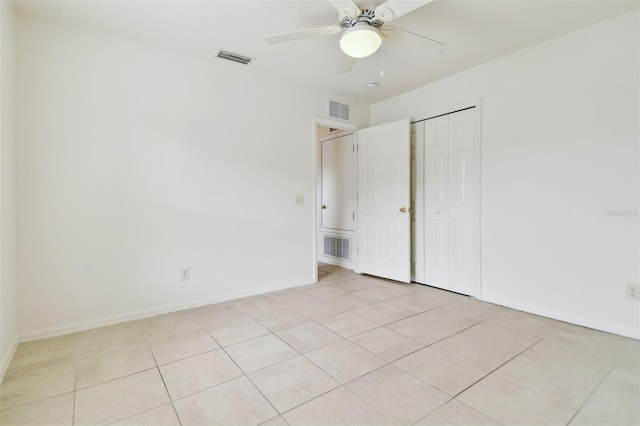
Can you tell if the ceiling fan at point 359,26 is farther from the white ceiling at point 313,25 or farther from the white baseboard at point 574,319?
the white baseboard at point 574,319

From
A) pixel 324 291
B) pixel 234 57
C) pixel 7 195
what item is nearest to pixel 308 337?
pixel 324 291

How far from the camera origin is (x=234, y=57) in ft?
9.81

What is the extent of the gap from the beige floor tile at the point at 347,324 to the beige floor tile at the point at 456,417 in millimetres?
960

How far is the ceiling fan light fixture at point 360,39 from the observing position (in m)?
1.98

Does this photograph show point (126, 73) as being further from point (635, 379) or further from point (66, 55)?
point (635, 379)

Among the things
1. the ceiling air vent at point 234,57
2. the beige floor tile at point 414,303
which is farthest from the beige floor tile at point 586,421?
the ceiling air vent at point 234,57

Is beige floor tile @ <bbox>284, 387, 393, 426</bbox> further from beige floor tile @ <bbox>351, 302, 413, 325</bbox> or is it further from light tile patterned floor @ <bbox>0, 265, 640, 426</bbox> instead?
beige floor tile @ <bbox>351, 302, 413, 325</bbox>

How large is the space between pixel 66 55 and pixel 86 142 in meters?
0.70

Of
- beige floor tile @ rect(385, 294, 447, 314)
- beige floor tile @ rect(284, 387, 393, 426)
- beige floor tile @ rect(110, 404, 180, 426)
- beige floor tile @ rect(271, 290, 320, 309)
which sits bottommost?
beige floor tile @ rect(284, 387, 393, 426)

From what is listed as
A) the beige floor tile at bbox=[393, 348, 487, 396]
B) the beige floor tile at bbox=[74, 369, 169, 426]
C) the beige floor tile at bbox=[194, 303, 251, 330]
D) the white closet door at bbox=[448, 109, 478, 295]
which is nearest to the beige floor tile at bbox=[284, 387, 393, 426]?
the beige floor tile at bbox=[393, 348, 487, 396]

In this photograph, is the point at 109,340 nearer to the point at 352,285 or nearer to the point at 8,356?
the point at 8,356

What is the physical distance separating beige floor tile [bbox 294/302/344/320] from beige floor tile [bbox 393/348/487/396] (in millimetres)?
960

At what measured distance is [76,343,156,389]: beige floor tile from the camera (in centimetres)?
182

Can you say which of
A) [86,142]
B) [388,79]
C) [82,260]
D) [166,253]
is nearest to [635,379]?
[388,79]
